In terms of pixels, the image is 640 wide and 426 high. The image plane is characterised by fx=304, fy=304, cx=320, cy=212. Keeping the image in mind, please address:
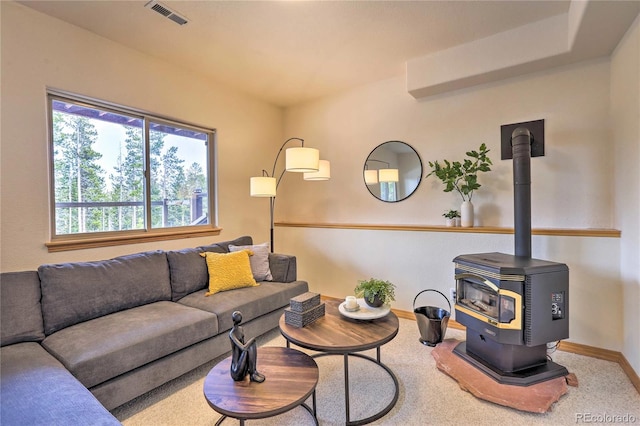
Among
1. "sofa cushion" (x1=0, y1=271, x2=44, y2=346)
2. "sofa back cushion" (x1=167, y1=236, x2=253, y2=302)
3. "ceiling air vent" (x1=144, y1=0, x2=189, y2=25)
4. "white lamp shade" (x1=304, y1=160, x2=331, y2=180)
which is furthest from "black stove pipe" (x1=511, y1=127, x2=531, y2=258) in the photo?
"sofa cushion" (x1=0, y1=271, x2=44, y2=346)

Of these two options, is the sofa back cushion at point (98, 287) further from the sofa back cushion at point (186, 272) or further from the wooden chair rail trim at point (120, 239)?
the wooden chair rail trim at point (120, 239)

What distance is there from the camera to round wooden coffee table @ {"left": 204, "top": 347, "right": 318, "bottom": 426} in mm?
1229

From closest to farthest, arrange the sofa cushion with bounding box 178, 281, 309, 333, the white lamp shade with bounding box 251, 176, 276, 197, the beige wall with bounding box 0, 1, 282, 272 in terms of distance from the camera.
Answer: the beige wall with bounding box 0, 1, 282, 272 → the sofa cushion with bounding box 178, 281, 309, 333 → the white lamp shade with bounding box 251, 176, 276, 197

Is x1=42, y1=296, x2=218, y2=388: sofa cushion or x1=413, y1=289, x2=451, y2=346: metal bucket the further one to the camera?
x1=413, y1=289, x2=451, y2=346: metal bucket

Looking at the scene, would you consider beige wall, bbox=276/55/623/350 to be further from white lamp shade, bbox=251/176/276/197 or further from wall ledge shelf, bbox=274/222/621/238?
white lamp shade, bbox=251/176/276/197

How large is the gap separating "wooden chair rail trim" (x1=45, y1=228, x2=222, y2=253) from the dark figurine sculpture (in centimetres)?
194

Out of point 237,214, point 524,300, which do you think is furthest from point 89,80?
point 524,300

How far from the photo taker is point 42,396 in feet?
4.10

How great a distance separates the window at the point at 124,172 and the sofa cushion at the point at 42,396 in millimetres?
1276

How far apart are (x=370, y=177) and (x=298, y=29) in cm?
185

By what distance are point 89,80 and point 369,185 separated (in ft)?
9.73

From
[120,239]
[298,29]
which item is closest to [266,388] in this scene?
[120,239]

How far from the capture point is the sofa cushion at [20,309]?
1784mm

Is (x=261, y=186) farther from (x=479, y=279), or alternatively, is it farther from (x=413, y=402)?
(x=413, y=402)
